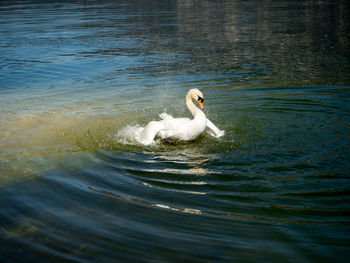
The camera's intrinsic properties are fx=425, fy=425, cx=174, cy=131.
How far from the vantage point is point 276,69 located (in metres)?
17.5

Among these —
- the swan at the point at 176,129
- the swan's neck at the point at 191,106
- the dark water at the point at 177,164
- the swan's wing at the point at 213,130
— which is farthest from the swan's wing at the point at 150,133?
the swan's wing at the point at 213,130

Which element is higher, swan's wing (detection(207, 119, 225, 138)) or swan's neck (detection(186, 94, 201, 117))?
swan's neck (detection(186, 94, 201, 117))

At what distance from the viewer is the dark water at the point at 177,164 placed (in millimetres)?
5859

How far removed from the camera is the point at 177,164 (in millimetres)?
8766

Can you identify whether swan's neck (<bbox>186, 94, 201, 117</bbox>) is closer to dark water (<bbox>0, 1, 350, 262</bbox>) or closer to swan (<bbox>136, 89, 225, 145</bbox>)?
swan (<bbox>136, 89, 225, 145</bbox>)

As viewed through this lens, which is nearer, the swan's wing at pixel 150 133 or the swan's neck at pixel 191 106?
the swan's wing at pixel 150 133

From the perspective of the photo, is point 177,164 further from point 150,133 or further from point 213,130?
point 213,130

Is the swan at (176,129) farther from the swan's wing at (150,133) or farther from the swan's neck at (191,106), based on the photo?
the swan's neck at (191,106)

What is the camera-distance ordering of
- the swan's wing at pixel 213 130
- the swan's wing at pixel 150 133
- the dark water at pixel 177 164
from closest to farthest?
the dark water at pixel 177 164
the swan's wing at pixel 150 133
the swan's wing at pixel 213 130

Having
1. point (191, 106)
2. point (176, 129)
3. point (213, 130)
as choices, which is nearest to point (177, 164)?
point (176, 129)

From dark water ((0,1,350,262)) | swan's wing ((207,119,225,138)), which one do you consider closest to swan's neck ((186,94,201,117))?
swan's wing ((207,119,225,138))

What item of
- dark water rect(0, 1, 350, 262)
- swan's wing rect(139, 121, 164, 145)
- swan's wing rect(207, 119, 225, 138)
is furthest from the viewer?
swan's wing rect(207, 119, 225, 138)

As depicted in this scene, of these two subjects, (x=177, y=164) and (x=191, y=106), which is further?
(x=191, y=106)

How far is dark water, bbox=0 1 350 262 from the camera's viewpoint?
5859 mm
